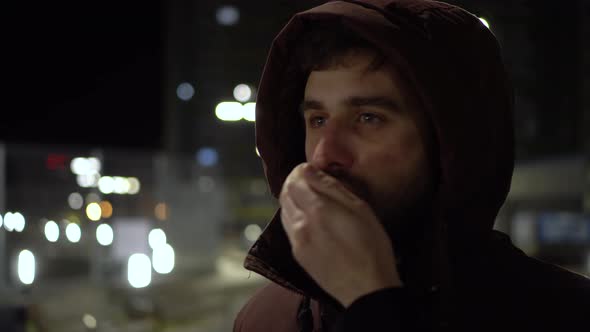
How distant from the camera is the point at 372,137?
1.30 m

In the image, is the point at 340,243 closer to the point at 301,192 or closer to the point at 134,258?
the point at 301,192

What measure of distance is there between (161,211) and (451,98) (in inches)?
461

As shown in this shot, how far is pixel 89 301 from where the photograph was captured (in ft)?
33.1

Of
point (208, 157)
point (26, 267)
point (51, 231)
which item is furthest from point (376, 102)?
point (208, 157)

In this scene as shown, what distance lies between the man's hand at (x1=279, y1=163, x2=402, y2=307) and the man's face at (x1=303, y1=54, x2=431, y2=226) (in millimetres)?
202

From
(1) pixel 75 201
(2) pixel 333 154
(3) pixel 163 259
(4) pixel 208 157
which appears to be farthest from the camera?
(4) pixel 208 157

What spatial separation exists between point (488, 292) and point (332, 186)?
478mm

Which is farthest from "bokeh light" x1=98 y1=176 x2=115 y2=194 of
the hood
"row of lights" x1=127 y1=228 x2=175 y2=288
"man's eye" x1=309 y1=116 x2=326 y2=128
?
"man's eye" x1=309 y1=116 x2=326 y2=128

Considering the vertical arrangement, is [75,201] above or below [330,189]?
below

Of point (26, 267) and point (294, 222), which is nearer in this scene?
point (294, 222)

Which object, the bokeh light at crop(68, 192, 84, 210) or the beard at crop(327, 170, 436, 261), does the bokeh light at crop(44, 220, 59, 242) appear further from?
the beard at crop(327, 170, 436, 261)

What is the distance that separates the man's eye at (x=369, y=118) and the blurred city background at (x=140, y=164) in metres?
2.42

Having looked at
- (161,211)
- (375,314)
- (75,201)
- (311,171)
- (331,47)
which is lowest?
(161,211)

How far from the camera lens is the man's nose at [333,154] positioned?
1253 mm
